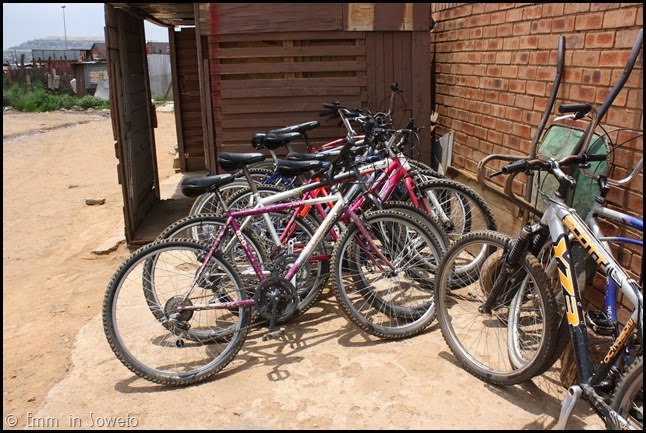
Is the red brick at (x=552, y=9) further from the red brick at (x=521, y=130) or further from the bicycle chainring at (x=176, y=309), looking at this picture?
the bicycle chainring at (x=176, y=309)

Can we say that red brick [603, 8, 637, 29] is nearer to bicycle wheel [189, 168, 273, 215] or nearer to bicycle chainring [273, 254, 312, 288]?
bicycle chainring [273, 254, 312, 288]

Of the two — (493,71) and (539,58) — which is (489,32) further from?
(539,58)

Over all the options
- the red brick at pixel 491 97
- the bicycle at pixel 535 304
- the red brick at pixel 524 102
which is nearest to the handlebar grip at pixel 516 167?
the bicycle at pixel 535 304

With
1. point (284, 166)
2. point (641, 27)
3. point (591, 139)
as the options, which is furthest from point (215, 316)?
point (641, 27)

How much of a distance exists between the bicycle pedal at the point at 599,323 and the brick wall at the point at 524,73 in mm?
553

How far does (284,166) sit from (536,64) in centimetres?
202

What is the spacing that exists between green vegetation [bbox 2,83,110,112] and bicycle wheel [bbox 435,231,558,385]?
24.8m

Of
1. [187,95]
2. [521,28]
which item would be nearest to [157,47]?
[187,95]

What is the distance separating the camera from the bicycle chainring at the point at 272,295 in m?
3.53

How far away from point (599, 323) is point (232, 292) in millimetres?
2032

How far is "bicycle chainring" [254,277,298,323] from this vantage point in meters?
3.53

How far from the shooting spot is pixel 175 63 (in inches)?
373

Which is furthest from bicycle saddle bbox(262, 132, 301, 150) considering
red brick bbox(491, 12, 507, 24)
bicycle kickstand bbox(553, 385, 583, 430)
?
bicycle kickstand bbox(553, 385, 583, 430)

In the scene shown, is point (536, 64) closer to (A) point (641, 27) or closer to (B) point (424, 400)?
(A) point (641, 27)
